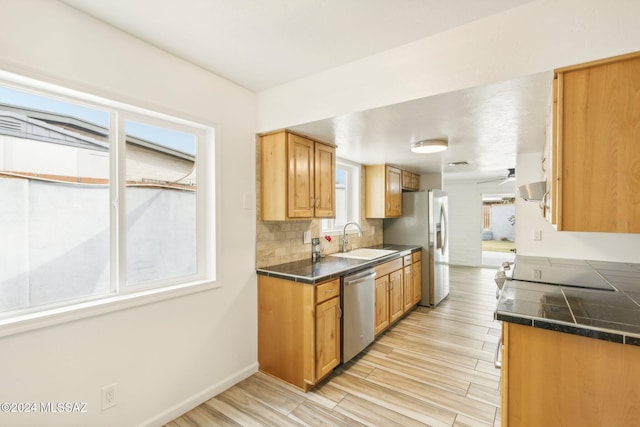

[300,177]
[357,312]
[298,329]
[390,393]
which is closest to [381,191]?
[300,177]

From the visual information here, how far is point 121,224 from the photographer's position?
184 centimetres

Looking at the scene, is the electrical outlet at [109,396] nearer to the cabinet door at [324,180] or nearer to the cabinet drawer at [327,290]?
the cabinet drawer at [327,290]

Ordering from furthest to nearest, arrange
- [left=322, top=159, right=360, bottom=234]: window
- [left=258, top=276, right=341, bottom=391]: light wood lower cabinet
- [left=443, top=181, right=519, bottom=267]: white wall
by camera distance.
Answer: [left=443, top=181, right=519, bottom=267]: white wall < [left=322, top=159, right=360, bottom=234]: window < [left=258, top=276, right=341, bottom=391]: light wood lower cabinet

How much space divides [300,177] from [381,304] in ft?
5.65

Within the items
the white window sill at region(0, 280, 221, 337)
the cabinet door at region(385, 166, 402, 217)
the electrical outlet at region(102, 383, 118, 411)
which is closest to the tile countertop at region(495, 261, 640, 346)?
the white window sill at region(0, 280, 221, 337)

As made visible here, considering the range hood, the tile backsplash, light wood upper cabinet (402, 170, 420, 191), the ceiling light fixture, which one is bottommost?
the tile backsplash

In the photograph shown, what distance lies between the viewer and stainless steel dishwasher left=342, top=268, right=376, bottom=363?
2.60 meters

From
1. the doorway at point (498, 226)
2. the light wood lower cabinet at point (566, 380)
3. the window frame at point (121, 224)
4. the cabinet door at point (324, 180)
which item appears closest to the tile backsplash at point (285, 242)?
the cabinet door at point (324, 180)

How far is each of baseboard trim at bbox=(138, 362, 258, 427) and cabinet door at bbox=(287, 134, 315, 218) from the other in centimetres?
140

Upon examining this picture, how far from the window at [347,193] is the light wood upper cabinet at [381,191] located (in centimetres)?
17

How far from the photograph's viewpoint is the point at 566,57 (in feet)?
4.58

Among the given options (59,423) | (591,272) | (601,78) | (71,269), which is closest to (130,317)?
(71,269)

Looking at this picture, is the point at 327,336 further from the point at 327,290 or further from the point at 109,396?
the point at 109,396

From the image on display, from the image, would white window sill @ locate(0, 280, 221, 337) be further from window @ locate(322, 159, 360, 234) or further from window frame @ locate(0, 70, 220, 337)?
window @ locate(322, 159, 360, 234)
